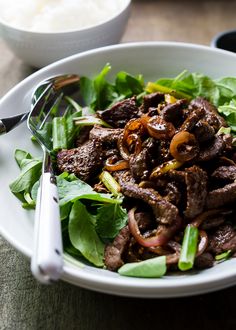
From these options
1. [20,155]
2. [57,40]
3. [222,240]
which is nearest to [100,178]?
[20,155]

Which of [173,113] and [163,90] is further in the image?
[163,90]

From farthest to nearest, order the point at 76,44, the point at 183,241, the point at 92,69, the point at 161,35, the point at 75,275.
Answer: the point at 161,35 < the point at 76,44 < the point at 92,69 < the point at 183,241 < the point at 75,275

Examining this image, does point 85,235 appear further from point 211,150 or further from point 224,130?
point 224,130

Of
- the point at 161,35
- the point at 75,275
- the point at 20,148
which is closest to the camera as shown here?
the point at 75,275

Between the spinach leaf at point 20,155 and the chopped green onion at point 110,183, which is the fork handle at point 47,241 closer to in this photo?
the chopped green onion at point 110,183

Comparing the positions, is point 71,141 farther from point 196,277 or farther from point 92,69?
point 196,277

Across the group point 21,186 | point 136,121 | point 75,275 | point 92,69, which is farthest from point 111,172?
point 92,69
